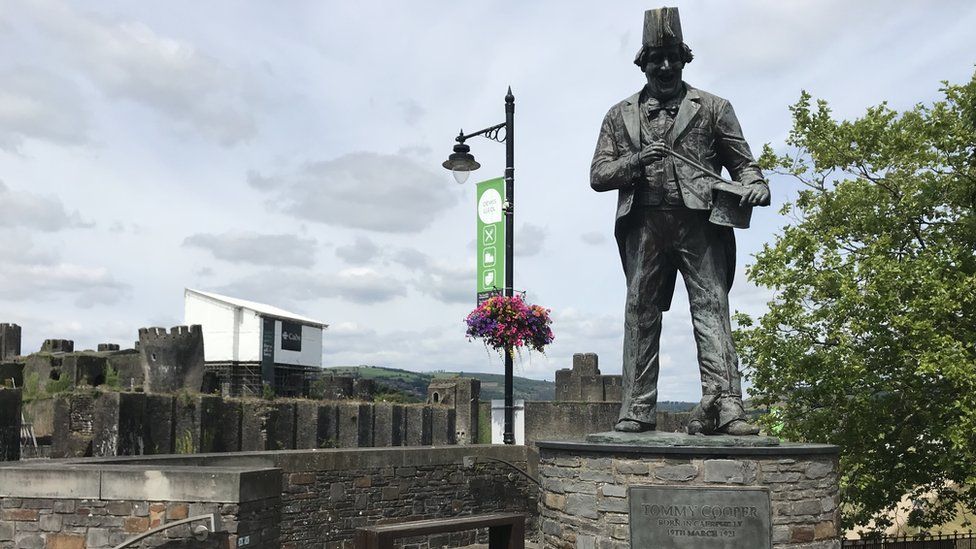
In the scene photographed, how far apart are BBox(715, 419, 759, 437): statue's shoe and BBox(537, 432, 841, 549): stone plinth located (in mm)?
116

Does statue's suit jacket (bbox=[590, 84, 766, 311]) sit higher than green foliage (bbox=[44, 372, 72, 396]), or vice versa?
statue's suit jacket (bbox=[590, 84, 766, 311])

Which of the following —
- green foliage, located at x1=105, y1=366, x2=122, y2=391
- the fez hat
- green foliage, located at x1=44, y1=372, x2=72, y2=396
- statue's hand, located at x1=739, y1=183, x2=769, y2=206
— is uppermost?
the fez hat

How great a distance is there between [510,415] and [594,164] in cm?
620

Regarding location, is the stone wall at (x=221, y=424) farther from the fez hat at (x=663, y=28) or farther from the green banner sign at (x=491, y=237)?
the fez hat at (x=663, y=28)

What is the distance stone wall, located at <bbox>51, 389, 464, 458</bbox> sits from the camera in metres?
21.6

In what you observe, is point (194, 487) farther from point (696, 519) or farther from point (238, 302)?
point (238, 302)

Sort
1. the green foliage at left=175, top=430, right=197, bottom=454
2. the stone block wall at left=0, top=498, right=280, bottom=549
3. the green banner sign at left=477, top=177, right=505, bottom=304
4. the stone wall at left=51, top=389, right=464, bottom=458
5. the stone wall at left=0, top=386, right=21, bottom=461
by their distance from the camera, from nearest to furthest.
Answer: the stone block wall at left=0, top=498, right=280, bottom=549, the stone wall at left=0, top=386, right=21, bottom=461, the green banner sign at left=477, top=177, right=505, bottom=304, the stone wall at left=51, top=389, right=464, bottom=458, the green foliage at left=175, top=430, right=197, bottom=454

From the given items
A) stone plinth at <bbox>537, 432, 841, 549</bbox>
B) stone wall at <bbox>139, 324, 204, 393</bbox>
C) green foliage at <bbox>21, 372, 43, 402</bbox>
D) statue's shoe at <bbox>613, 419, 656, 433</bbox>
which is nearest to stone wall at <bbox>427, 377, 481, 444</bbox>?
stone wall at <bbox>139, 324, 204, 393</bbox>

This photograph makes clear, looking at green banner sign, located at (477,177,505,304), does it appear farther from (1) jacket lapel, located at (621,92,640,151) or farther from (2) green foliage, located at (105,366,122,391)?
(2) green foliage, located at (105,366,122,391)

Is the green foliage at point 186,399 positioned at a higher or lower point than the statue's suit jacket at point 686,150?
lower

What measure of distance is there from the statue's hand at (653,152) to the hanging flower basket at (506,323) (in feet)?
16.3

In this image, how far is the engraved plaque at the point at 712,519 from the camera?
6.18m

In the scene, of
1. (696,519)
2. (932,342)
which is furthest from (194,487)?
(932,342)

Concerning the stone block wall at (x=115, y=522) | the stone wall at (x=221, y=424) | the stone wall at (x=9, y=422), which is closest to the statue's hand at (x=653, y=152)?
the stone block wall at (x=115, y=522)
